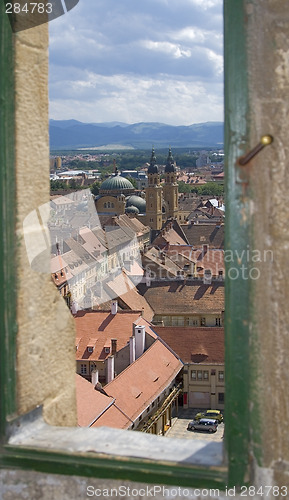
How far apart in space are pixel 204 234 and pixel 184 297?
19537 mm

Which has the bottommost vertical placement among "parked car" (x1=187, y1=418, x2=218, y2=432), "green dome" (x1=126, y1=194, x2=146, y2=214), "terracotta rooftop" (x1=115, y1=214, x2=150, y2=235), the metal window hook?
"parked car" (x1=187, y1=418, x2=218, y2=432)

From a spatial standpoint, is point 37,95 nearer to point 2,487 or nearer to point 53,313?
point 53,313

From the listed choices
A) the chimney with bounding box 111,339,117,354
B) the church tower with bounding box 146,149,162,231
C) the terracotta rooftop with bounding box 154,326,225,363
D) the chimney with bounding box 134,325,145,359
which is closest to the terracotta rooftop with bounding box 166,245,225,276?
the terracotta rooftop with bounding box 154,326,225,363

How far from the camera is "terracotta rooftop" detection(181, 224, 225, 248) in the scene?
4604 centimetres

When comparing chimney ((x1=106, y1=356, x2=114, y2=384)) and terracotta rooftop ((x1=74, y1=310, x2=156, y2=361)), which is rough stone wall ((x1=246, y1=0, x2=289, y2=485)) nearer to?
chimney ((x1=106, y1=356, x2=114, y2=384))

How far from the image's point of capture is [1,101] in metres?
1.89

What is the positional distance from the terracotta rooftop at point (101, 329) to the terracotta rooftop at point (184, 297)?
4.52 m

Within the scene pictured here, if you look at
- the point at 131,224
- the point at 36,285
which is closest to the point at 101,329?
the point at 36,285

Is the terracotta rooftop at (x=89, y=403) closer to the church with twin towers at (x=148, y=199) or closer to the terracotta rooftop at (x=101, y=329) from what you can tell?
the terracotta rooftop at (x=101, y=329)

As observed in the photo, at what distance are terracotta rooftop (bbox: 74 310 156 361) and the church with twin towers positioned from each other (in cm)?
3651

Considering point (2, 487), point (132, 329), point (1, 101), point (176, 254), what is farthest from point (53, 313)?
point (176, 254)

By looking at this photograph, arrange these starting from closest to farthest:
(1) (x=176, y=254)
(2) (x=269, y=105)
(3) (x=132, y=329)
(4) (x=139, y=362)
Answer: (2) (x=269, y=105)
(4) (x=139, y=362)
(3) (x=132, y=329)
(1) (x=176, y=254)

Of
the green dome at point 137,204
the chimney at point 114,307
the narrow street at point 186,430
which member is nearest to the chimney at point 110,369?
the narrow street at point 186,430

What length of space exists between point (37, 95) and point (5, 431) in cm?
103
